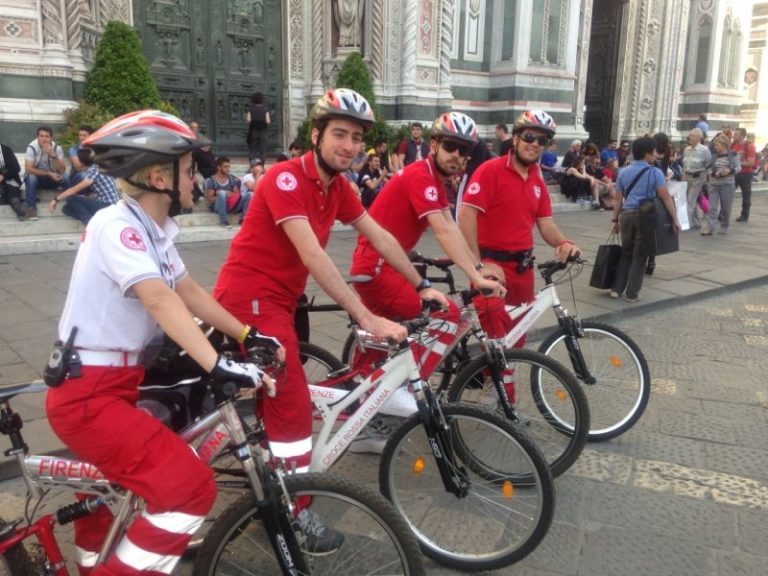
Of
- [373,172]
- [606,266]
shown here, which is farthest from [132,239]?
[373,172]

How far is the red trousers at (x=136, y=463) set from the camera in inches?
78.4

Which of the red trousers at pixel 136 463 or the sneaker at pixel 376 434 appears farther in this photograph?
the sneaker at pixel 376 434

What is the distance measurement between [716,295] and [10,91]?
972 cm

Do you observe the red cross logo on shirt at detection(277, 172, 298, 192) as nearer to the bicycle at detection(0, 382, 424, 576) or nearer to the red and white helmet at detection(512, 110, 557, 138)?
the bicycle at detection(0, 382, 424, 576)

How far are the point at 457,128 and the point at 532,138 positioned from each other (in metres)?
0.64

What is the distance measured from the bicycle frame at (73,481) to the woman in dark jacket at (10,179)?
7777 mm

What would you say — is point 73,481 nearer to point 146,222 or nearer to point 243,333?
point 243,333

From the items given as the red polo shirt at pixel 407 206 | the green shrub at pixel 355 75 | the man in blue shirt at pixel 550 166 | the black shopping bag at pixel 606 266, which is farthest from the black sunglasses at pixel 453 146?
the man in blue shirt at pixel 550 166

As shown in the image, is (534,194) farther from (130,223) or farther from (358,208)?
(130,223)

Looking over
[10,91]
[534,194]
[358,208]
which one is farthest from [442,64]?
[358,208]

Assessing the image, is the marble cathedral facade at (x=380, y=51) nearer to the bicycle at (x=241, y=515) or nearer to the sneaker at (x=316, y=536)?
the bicycle at (x=241, y=515)

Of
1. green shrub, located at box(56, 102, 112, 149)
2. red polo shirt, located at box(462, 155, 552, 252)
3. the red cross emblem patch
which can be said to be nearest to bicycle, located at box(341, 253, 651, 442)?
red polo shirt, located at box(462, 155, 552, 252)

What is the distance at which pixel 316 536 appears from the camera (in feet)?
7.75

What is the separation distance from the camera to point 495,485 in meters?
2.94
